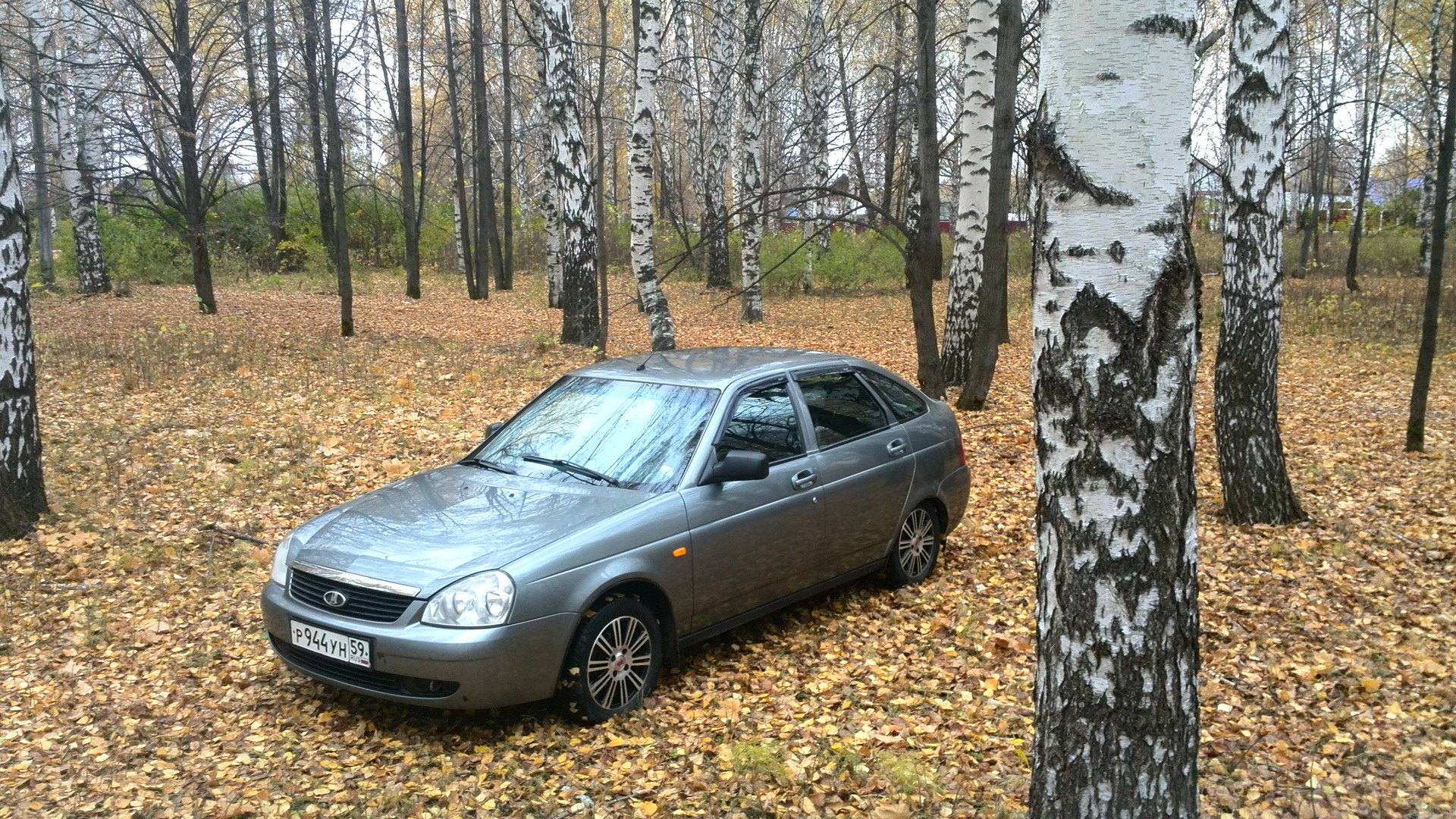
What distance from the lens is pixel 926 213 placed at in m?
10.8

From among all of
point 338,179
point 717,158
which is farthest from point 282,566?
point 717,158

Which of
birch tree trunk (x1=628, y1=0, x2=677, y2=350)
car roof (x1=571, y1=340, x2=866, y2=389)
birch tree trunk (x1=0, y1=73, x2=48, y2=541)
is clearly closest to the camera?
car roof (x1=571, y1=340, x2=866, y2=389)

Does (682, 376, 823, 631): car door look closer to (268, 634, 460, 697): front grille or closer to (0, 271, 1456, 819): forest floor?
(0, 271, 1456, 819): forest floor

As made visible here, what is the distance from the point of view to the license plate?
4301 mm

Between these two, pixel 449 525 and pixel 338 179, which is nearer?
pixel 449 525

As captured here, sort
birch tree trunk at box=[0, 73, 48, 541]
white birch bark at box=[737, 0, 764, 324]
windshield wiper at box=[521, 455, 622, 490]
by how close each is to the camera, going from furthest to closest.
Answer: white birch bark at box=[737, 0, 764, 324], birch tree trunk at box=[0, 73, 48, 541], windshield wiper at box=[521, 455, 622, 490]

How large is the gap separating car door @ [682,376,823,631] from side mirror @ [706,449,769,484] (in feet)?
0.33

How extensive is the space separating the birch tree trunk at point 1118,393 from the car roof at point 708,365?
9.31 ft

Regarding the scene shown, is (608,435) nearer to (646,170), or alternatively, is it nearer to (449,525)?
(449,525)

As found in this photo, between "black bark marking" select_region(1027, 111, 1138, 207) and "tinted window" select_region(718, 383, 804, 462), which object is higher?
"black bark marking" select_region(1027, 111, 1138, 207)

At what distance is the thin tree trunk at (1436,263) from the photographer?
7430 millimetres

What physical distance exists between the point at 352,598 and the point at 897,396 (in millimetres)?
3614

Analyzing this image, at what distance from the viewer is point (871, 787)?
404 centimetres

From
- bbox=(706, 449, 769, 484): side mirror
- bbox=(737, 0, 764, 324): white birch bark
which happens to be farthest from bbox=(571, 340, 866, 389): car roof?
bbox=(737, 0, 764, 324): white birch bark
